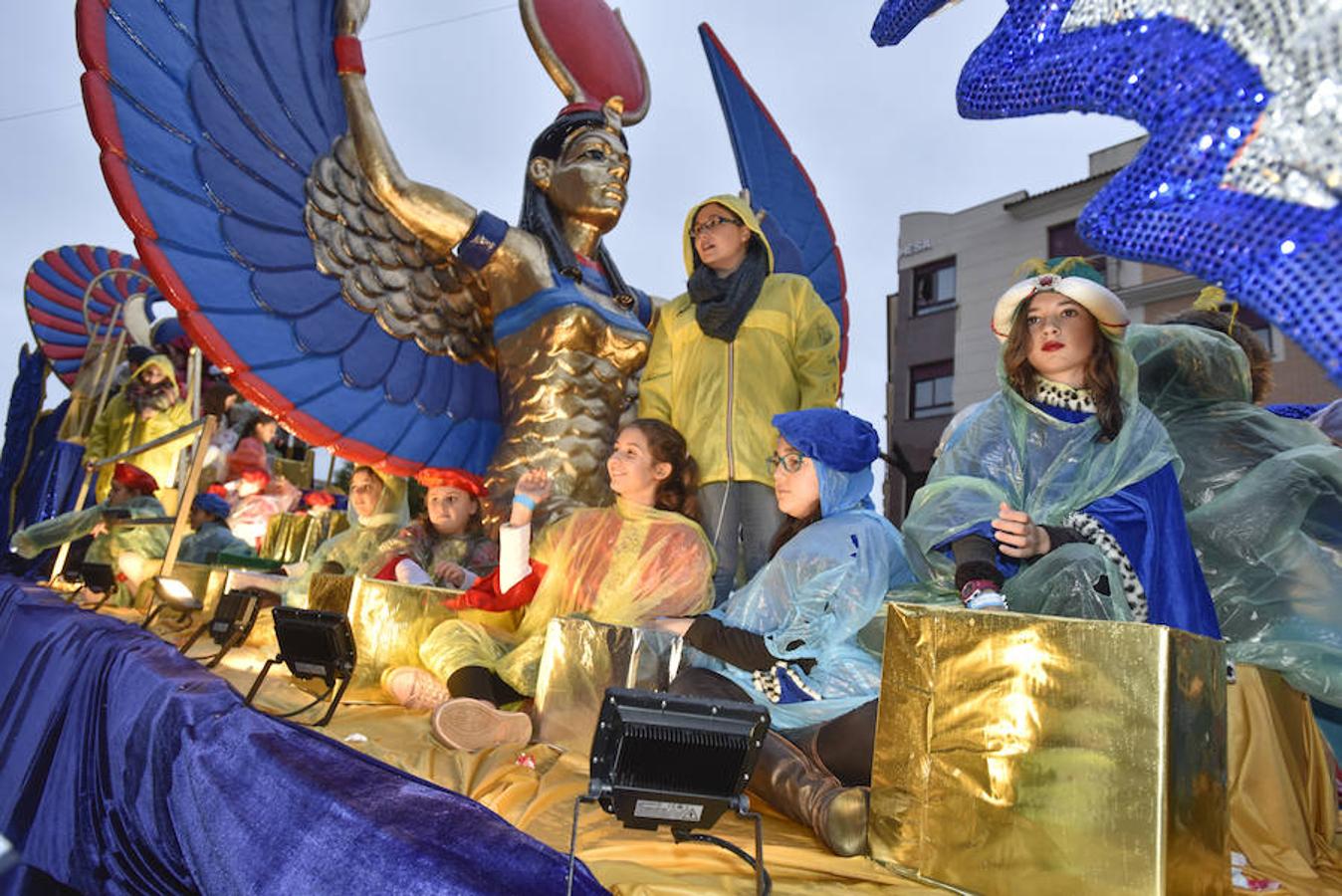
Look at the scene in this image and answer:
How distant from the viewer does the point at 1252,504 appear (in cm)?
170

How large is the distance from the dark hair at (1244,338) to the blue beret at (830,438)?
3.54 ft

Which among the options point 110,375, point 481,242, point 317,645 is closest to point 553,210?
point 481,242

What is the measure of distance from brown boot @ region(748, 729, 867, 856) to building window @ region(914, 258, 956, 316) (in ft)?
45.0

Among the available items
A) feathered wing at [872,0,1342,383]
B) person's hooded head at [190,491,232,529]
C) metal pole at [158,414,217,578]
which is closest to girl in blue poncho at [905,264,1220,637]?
feathered wing at [872,0,1342,383]

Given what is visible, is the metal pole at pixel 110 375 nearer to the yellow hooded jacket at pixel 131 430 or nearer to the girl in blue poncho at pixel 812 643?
the yellow hooded jacket at pixel 131 430

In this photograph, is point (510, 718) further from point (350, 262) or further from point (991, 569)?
point (350, 262)

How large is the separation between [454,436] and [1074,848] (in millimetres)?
3085

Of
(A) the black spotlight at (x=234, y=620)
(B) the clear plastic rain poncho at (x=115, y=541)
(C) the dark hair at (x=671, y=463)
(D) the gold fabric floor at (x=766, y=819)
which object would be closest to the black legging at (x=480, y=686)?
(D) the gold fabric floor at (x=766, y=819)

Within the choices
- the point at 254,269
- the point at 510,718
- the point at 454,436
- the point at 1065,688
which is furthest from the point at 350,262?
the point at 1065,688

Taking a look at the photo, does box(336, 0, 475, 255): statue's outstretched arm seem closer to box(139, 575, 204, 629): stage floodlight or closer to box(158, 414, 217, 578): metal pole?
box(158, 414, 217, 578): metal pole

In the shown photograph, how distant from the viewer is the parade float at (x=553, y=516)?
67cm

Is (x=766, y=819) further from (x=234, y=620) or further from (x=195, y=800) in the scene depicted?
(x=234, y=620)

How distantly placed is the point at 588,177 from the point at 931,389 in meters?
11.7

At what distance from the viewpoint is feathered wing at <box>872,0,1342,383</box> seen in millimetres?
564
